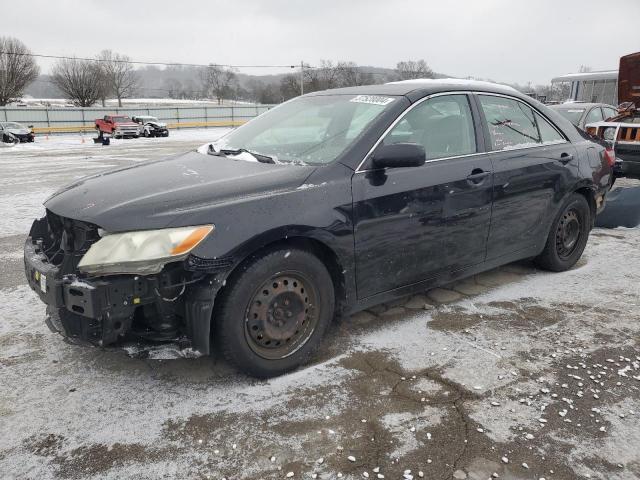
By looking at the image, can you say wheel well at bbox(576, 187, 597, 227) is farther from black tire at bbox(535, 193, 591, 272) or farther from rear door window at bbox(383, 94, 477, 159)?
rear door window at bbox(383, 94, 477, 159)


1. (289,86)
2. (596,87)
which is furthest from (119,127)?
(289,86)

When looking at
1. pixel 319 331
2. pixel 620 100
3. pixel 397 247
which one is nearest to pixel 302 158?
pixel 397 247

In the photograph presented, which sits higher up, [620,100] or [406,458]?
[620,100]

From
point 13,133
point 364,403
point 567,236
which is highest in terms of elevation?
point 13,133

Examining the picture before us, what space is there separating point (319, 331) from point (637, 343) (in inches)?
83.7

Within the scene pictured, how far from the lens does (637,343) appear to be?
135 inches

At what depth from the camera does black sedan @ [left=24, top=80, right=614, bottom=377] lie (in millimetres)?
2580

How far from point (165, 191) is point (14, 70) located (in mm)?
63954

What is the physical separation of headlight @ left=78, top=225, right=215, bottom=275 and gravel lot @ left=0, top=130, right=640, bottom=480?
47 cm

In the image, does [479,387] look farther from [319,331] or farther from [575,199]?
[575,199]

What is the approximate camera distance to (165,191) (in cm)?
281

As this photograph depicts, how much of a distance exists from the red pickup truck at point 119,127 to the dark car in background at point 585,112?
28.3 m

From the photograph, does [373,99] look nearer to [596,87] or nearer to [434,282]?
[434,282]

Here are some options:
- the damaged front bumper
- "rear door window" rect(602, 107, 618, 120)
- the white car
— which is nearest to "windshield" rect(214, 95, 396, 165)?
the damaged front bumper
